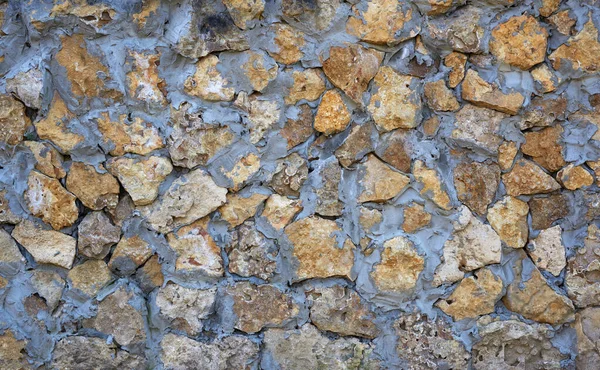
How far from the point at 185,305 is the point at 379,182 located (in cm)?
68

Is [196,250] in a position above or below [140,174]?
below

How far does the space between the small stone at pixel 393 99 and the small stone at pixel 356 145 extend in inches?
1.6

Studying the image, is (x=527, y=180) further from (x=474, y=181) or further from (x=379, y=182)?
(x=379, y=182)

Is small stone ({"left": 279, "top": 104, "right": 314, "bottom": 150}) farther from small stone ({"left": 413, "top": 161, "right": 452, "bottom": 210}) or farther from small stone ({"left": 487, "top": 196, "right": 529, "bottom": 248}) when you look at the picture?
small stone ({"left": 487, "top": 196, "right": 529, "bottom": 248})

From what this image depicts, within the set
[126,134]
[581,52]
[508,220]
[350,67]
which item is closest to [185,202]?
[126,134]

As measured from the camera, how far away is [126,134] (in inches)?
72.5

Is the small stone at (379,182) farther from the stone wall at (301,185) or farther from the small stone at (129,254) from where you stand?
the small stone at (129,254)

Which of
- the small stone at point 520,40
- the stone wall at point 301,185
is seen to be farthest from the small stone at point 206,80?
the small stone at point 520,40

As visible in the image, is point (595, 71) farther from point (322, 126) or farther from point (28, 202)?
point (28, 202)

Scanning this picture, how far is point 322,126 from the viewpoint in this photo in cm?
188

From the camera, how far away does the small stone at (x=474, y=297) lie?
192 centimetres

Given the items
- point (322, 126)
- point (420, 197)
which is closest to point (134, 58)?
point (322, 126)

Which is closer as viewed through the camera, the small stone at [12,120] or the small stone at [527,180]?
the small stone at [12,120]

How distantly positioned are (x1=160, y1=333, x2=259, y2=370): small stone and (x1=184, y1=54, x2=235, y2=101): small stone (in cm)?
73
